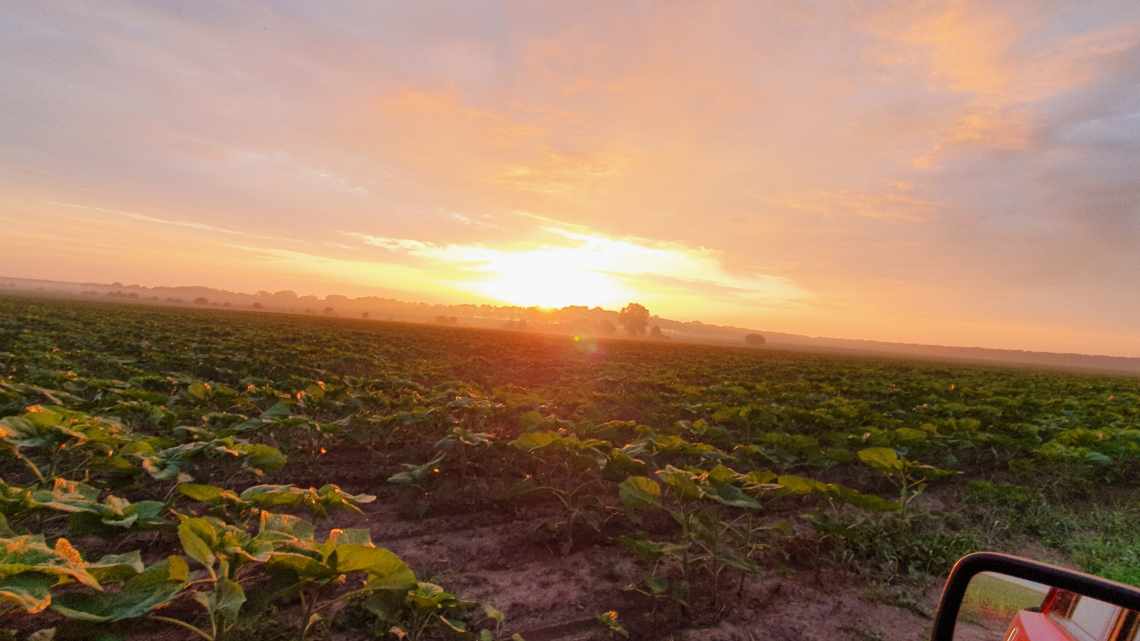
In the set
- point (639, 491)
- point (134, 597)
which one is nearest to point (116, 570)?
point (134, 597)

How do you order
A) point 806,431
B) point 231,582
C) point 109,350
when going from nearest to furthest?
point 231,582
point 806,431
point 109,350

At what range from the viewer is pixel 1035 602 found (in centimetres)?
166

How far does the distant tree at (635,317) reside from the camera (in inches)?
7269

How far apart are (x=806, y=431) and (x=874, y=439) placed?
3.48m

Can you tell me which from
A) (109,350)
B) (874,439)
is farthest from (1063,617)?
(109,350)

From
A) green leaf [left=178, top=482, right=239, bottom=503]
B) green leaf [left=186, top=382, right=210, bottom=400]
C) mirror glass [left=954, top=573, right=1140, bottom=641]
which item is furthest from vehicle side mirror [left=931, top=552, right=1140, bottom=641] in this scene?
green leaf [left=186, top=382, right=210, bottom=400]

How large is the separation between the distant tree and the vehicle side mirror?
7217 inches

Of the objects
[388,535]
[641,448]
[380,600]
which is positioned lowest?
[388,535]

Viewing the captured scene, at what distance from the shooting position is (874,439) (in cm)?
707

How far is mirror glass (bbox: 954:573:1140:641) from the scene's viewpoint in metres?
1.40

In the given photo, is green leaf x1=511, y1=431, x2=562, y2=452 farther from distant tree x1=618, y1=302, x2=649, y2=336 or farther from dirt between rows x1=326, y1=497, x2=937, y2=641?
distant tree x1=618, y1=302, x2=649, y2=336

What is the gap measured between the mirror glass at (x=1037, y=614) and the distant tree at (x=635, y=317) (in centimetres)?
18323

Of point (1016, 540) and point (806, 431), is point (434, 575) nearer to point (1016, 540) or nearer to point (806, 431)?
point (1016, 540)

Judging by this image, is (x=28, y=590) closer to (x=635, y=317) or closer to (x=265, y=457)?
(x=265, y=457)
